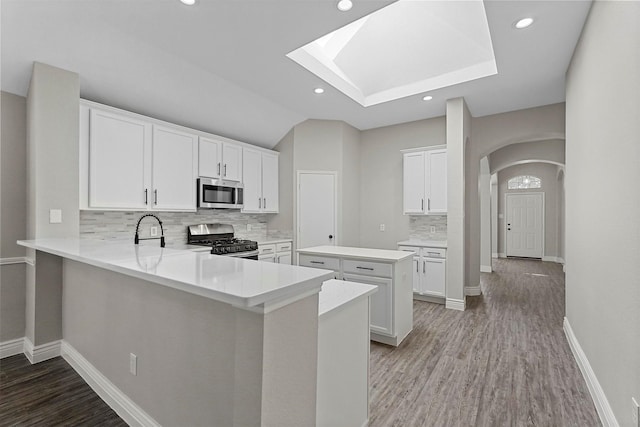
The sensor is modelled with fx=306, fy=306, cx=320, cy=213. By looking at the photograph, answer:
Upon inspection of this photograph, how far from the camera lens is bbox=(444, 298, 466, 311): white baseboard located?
166 inches

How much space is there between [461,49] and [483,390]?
11.7 feet

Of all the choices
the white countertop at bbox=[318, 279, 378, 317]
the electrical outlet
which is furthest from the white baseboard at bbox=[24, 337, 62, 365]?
the white countertop at bbox=[318, 279, 378, 317]

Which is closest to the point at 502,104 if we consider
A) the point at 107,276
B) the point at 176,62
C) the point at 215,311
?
the point at 176,62

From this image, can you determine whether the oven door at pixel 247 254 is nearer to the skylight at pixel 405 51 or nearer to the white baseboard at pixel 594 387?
the skylight at pixel 405 51

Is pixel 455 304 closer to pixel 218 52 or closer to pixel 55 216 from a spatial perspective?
pixel 218 52

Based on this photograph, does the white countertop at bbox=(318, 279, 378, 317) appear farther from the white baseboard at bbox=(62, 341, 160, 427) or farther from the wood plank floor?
the white baseboard at bbox=(62, 341, 160, 427)

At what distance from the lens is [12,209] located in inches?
113

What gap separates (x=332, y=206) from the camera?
5.29 m

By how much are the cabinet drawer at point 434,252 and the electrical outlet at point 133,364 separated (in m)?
3.90

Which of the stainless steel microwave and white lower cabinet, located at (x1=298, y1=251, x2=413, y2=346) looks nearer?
white lower cabinet, located at (x1=298, y1=251, x2=413, y2=346)

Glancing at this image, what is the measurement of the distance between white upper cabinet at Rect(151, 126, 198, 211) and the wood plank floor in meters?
2.93

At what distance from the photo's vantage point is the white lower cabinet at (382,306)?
2988 millimetres

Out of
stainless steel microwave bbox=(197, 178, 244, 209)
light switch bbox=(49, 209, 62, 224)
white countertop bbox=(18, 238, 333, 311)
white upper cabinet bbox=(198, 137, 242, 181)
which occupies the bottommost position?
white countertop bbox=(18, 238, 333, 311)

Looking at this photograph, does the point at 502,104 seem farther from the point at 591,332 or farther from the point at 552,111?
the point at 591,332
